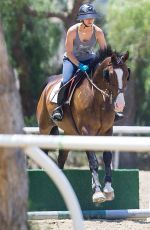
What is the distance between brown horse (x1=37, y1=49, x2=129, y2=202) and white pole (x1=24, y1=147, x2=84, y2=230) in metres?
5.06

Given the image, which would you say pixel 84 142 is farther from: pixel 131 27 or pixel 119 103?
pixel 131 27

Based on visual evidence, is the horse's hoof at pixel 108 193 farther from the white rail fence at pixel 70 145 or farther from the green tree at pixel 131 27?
the green tree at pixel 131 27

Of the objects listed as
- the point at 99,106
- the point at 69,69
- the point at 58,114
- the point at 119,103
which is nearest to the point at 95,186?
the point at 119,103

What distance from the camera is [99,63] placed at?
37.9ft

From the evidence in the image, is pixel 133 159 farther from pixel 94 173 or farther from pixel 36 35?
pixel 94 173

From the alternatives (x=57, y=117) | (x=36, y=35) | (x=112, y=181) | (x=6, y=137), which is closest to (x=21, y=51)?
(x=36, y=35)

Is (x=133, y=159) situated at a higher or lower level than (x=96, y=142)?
lower

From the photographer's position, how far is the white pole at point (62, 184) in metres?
5.02

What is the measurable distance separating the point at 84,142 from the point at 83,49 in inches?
273

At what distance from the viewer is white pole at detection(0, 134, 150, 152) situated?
→ 4.97 m

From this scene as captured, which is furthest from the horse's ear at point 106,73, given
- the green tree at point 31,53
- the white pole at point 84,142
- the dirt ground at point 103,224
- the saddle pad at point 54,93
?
the green tree at point 31,53

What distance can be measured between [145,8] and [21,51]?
12.6 ft

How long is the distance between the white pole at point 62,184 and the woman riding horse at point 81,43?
6578 mm

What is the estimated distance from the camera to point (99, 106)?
452 inches
